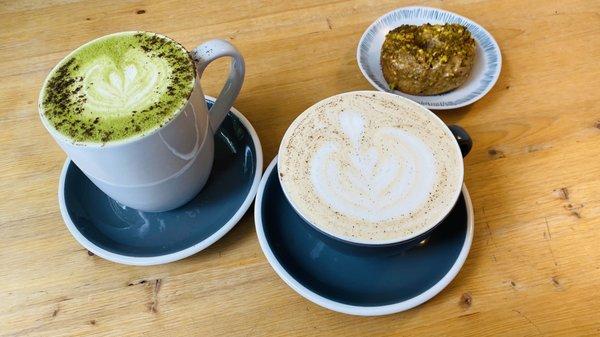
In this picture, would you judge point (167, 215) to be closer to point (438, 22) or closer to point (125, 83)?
point (125, 83)

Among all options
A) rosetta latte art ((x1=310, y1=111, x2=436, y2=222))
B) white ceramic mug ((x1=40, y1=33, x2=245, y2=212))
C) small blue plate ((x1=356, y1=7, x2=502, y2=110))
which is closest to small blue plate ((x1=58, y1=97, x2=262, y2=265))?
white ceramic mug ((x1=40, y1=33, x2=245, y2=212))

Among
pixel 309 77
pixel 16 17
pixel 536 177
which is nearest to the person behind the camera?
pixel 536 177

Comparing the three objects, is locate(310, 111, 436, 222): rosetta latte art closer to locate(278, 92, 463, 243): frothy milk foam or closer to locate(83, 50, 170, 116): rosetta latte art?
locate(278, 92, 463, 243): frothy milk foam

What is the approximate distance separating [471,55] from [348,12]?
273mm

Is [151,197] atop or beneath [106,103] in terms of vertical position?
beneath

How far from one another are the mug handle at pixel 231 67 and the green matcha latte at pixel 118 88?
23mm

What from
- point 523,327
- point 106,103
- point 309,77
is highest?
point 106,103

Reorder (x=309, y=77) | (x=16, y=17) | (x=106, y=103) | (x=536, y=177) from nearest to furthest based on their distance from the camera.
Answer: (x=106, y=103), (x=536, y=177), (x=309, y=77), (x=16, y=17)

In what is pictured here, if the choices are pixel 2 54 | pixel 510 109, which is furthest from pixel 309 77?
pixel 2 54

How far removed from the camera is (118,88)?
1.98ft

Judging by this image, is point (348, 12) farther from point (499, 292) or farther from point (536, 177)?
point (499, 292)

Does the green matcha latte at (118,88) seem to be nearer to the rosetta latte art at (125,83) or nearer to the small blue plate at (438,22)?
the rosetta latte art at (125,83)

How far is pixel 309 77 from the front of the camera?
2.89 feet

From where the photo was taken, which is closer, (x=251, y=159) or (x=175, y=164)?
(x=175, y=164)
